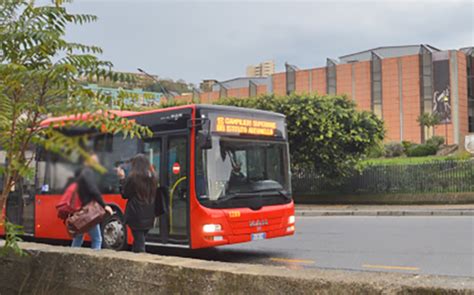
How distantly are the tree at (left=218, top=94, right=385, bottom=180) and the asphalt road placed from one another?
9759 mm

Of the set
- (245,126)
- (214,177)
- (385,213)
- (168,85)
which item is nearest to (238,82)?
(385,213)

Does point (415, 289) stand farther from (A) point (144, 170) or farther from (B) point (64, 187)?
(A) point (144, 170)

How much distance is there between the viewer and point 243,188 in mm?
8992

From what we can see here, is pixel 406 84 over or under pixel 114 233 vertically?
over

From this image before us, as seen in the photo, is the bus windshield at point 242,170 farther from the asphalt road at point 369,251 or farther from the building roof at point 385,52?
the building roof at point 385,52

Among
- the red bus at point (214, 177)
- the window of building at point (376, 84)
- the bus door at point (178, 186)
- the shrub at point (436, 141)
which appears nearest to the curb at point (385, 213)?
the red bus at point (214, 177)

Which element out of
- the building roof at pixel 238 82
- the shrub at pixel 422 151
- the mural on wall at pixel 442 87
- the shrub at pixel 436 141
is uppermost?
the building roof at pixel 238 82

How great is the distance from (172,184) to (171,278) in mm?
5151

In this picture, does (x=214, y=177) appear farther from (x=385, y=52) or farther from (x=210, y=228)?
(x=385, y=52)

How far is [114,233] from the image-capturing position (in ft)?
32.1

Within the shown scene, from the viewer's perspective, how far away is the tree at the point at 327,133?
24047 millimetres

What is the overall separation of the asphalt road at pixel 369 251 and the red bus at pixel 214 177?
0.89 meters

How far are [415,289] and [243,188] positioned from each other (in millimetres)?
6010

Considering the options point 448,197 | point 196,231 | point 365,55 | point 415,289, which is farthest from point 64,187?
point 365,55
